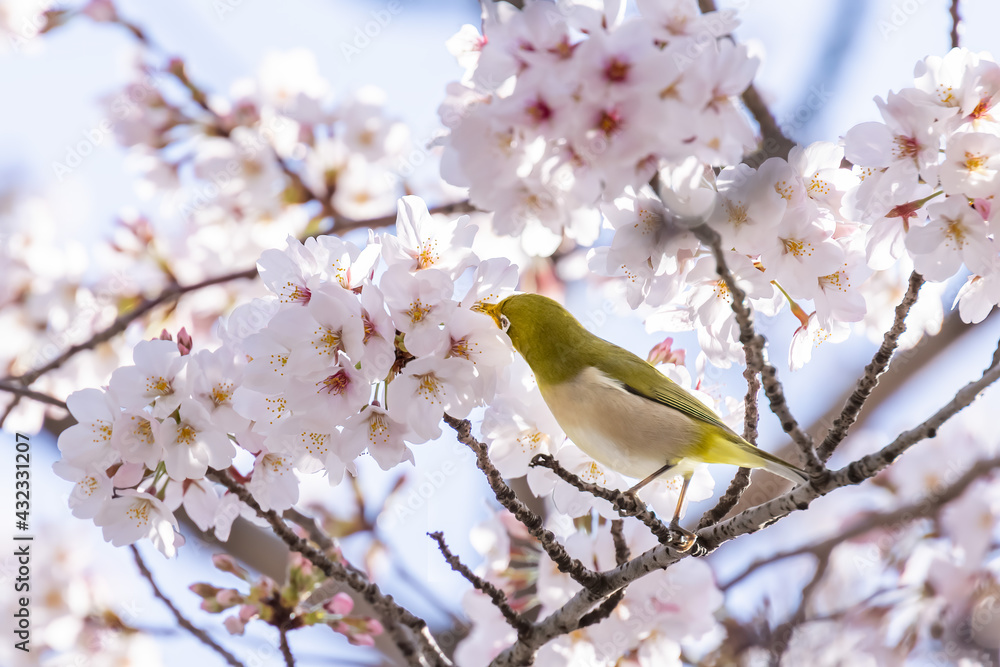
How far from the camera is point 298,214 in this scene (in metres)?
4.17

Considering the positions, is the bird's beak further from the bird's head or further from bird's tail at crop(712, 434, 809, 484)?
bird's tail at crop(712, 434, 809, 484)

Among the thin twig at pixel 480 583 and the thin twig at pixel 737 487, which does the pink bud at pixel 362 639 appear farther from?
the thin twig at pixel 737 487

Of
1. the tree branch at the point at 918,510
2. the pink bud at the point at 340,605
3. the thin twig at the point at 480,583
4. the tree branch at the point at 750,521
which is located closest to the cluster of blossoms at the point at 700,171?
the tree branch at the point at 750,521

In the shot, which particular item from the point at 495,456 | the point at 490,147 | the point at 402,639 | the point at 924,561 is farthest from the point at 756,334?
the point at 924,561

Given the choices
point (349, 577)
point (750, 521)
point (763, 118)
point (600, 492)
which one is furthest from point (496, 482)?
point (763, 118)

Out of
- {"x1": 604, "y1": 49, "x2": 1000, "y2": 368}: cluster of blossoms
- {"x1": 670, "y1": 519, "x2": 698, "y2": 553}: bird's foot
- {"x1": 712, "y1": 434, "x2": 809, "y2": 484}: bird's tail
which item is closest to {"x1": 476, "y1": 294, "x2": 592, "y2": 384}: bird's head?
{"x1": 604, "y1": 49, "x2": 1000, "y2": 368}: cluster of blossoms

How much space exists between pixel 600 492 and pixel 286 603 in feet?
3.76

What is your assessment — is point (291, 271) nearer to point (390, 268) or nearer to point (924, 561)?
point (390, 268)

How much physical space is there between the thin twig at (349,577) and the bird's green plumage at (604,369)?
0.64 metres

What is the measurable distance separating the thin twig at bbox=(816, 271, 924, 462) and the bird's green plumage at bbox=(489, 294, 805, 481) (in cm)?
37

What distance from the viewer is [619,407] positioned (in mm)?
1911

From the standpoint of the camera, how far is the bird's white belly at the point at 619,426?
6.07 ft

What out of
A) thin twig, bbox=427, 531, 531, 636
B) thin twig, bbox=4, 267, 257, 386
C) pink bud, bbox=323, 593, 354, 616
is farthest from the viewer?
thin twig, bbox=4, 267, 257, 386

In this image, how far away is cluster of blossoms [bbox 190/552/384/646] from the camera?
7.04 feet
